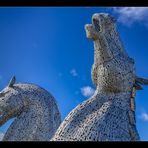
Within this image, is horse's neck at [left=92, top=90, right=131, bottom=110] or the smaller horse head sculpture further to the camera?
the smaller horse head sculpture

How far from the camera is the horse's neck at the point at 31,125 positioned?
14.6 ft

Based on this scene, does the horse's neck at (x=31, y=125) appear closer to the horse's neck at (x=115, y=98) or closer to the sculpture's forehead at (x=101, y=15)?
the horse's neck at (x=115, y=98)

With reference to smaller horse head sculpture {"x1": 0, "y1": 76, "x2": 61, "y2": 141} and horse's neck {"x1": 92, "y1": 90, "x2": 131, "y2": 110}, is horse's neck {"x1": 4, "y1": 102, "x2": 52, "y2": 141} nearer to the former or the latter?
smaller horse head sculpture {"x1": 0, "y1": 76, "x2": 61, "y2": 141}

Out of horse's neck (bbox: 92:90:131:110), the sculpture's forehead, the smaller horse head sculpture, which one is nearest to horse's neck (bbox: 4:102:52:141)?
the smaller horse head sculpture

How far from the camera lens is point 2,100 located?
4500 mm

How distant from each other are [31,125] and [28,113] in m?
0.15

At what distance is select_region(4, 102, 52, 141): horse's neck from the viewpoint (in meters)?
4.45

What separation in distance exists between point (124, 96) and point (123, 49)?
46 cm

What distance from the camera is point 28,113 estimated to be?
15.1 feet

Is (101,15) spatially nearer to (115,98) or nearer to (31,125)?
(115,98)

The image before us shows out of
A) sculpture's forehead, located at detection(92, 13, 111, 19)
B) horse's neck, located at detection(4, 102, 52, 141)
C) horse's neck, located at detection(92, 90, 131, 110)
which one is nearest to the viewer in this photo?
horse's neck, located at detection(92, 90, 131, 110)

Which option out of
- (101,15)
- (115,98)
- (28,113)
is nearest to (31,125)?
(28,113)

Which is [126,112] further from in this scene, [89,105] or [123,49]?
[123,49]
